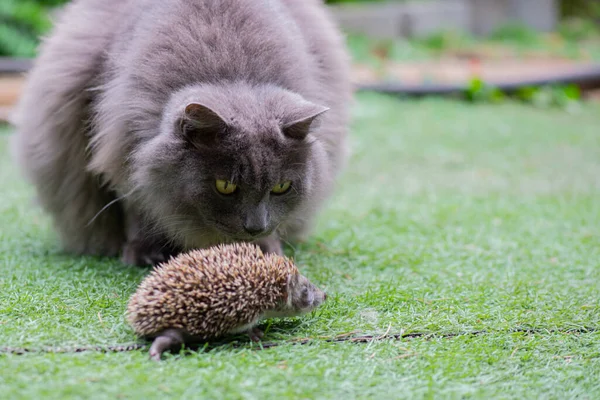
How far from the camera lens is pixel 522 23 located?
48.0ft

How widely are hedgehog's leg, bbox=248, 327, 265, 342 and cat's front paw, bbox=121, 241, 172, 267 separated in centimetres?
109

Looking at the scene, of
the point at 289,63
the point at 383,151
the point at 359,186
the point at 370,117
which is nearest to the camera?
the point at 289,63

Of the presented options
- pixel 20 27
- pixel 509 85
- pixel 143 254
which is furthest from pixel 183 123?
pixel 20 27

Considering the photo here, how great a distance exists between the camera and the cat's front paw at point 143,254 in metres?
3.82

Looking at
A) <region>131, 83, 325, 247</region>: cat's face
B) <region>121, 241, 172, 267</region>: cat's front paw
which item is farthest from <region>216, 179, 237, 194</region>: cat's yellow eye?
<region>121, 241, 172, 267</region>: cat's front paw

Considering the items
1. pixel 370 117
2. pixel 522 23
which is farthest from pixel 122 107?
pixel 522 23

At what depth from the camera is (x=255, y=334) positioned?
2834 mm

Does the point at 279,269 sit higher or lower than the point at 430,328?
higher

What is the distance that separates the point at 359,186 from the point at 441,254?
1.84 meters

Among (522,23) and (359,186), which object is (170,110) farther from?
(522,23)

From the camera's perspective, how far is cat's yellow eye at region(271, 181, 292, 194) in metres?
3.06

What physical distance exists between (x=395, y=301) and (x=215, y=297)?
1016 mm

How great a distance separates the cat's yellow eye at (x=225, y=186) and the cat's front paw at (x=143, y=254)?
963mm

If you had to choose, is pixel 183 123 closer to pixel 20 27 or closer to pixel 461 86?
pixel 461 86
